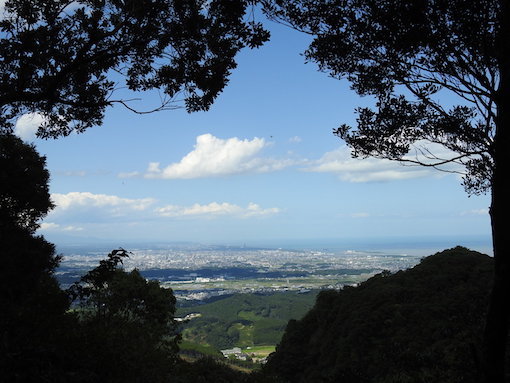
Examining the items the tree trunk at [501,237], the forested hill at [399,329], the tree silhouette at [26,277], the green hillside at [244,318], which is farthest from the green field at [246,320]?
the tree trunk at [501,237]

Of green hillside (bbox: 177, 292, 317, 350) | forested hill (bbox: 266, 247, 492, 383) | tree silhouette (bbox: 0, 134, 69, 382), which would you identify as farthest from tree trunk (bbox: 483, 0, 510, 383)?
green hillside (bbox: 177, 292, 317, 350)

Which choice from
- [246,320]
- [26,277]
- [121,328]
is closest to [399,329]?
[121,328]

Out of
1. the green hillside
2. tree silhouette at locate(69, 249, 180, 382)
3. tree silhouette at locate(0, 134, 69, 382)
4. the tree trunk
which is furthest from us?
the green hillside

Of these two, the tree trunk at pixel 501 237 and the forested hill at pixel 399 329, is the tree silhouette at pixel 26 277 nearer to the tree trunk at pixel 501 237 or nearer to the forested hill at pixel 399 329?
the tree trunk at pixel 501 237

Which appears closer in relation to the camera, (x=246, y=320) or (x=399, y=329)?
(x=399, y=329)

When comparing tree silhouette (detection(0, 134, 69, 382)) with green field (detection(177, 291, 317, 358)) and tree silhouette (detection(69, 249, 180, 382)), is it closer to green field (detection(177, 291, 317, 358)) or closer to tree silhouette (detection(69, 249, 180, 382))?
tree silhouette (detection(69, 249, 180, 382))

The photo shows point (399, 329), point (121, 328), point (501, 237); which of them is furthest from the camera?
point (399, 329)

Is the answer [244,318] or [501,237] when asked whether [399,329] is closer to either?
[501,237]
